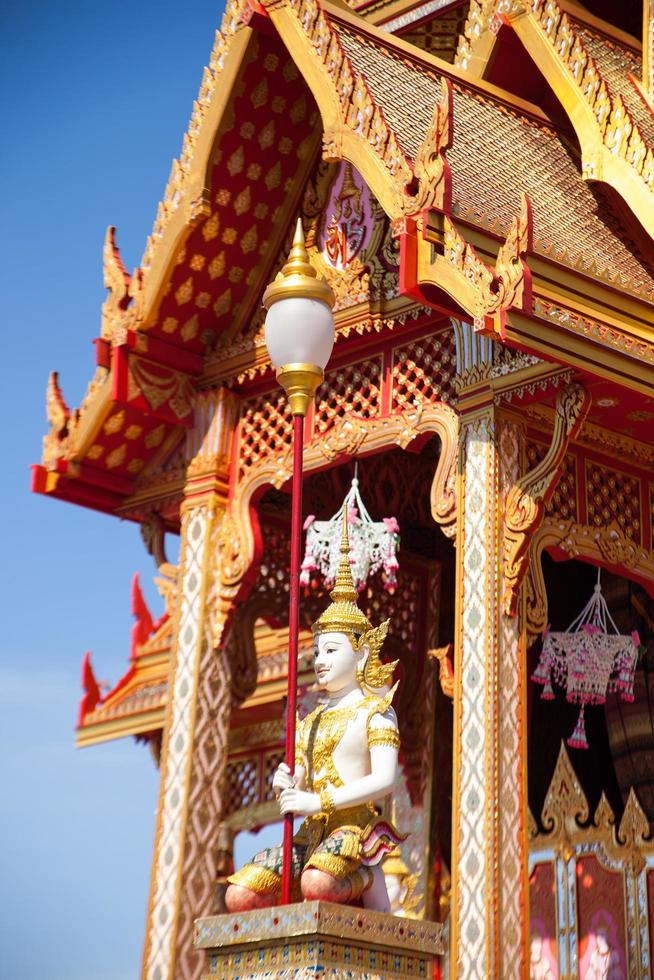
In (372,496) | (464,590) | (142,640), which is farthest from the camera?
(142,640)

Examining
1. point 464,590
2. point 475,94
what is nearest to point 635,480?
point 464,590

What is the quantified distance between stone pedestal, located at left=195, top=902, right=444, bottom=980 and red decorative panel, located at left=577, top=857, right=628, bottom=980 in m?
2.39

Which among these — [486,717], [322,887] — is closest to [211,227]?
[486,717]

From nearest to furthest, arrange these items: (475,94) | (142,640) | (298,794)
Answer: (298,794), (475,94), (142,640)

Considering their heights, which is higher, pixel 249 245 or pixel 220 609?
pixel 249 245

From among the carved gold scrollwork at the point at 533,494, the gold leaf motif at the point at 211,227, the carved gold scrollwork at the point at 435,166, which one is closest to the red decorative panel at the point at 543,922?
the carved gold scrollwork at the point at 533,494

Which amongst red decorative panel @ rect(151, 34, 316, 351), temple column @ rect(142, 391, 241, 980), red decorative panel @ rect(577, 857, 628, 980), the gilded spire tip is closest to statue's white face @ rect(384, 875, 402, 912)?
the gilded spire tip

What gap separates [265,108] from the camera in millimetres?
9938

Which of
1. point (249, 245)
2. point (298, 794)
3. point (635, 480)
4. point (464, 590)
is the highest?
point (249, 245)

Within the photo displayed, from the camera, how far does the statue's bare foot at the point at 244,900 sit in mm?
7012

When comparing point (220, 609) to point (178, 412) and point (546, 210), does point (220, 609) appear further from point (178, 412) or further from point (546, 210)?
point (546, 210)

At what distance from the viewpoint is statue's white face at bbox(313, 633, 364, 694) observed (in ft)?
24.8

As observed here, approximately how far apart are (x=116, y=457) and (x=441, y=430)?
8.36 feet

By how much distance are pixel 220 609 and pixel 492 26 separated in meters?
3.55
